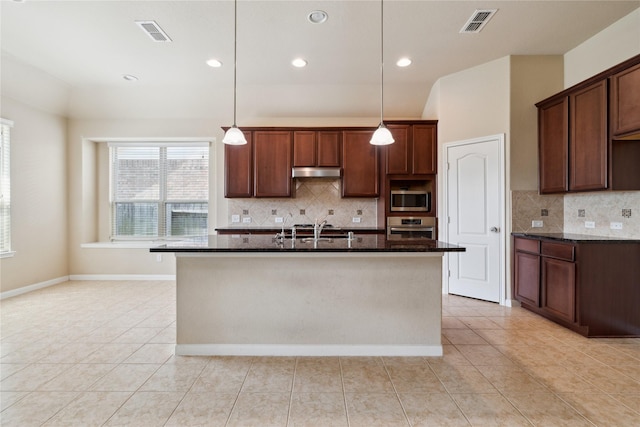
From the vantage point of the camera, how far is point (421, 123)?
15.1ft

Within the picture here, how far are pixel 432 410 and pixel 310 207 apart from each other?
372 centimetres

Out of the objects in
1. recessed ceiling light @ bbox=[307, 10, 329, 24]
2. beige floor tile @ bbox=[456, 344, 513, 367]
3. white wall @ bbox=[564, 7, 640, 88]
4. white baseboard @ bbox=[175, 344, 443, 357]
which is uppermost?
recessed ceiling light @ bbox=[307, 10, 329, 24]

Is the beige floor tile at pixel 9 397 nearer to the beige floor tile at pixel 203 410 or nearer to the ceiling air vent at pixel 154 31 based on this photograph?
the beige floor tile at pixel 203 410

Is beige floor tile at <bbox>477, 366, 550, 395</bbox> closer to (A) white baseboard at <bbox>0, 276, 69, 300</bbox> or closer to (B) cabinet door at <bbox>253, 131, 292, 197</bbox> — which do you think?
(B) cabinet door at <bbox>253, 131, 292, 197</bbox>

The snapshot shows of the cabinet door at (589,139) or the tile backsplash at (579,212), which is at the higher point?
the cabinet door at (589,139)

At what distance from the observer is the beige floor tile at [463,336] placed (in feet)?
9.16

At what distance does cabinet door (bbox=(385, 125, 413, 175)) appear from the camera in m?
4.64

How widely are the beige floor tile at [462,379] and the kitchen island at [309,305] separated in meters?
0.22

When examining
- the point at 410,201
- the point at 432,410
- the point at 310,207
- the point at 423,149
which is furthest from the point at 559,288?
the point at 310,207

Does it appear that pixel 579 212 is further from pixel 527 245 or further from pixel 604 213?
pixel 527 245

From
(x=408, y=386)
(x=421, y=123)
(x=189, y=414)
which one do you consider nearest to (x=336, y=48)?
(x=421, y=123)

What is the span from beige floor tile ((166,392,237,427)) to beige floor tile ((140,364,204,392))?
5.8 inches

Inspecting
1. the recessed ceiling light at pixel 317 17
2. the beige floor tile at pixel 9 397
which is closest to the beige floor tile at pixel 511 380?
the beige floor tile at pixel 9 397

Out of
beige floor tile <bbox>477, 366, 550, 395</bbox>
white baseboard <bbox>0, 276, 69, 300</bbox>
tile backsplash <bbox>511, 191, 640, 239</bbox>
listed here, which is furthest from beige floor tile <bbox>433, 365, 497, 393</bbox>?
white baseboard <bbox>0, 276, 69, 300</bbox>
